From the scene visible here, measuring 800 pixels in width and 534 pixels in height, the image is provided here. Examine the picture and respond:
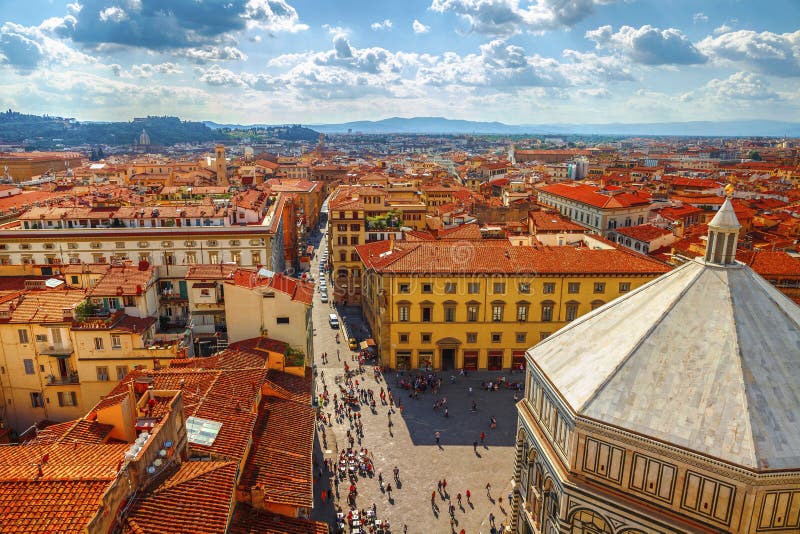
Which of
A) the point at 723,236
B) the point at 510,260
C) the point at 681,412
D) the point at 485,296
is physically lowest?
the point at 485,296

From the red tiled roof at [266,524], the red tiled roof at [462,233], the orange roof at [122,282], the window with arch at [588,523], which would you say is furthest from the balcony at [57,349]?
the red tiled roof at [462,233]

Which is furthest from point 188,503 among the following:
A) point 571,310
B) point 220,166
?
point 220,166

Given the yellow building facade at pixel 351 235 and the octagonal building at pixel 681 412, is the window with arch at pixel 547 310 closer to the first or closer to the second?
the octagonal building at pixel 681 412

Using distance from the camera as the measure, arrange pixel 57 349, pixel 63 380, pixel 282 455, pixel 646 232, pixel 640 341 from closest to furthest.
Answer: pixel 640 341
pixel 282 455
pixel 57 349
pixel 63 380
pixel 646 232

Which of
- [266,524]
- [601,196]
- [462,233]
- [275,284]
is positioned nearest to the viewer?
[266,524]

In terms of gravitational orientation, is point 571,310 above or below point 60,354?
below

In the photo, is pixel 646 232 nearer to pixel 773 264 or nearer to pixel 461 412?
pixel 773 264

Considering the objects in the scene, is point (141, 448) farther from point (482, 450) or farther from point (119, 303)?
point (482, 450)
